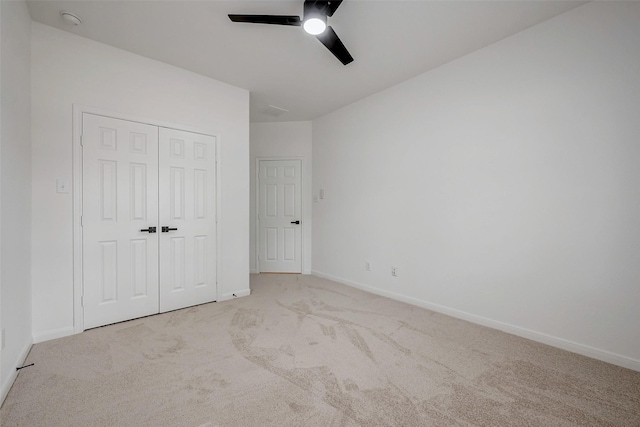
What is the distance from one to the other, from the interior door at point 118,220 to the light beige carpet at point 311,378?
0.82 ft

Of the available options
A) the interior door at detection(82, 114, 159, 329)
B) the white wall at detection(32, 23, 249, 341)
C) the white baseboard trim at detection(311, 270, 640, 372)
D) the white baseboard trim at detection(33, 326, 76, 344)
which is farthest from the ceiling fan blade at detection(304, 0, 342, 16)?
the white baseboard trim at detection(33, 326, 76, 344)

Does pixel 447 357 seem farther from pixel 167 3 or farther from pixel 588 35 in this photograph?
pixel 167 3

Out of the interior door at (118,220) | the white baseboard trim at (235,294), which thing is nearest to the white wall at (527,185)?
the white baseboard trim at (235,294)

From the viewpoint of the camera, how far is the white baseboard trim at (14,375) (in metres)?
1.63

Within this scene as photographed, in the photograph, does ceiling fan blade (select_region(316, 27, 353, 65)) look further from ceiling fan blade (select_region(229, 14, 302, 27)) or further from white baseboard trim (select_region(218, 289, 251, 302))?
white baseboard trim (select_region(218, 289, 251, 302))

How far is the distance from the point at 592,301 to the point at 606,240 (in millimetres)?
489

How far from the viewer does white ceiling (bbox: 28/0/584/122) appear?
2148mm

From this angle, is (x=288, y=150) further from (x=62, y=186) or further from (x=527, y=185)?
(x=527, y=185)

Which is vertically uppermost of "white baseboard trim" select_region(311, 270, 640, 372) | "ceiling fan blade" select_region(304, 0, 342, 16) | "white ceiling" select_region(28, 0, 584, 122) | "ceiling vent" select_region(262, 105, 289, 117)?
"ceiling vent" select_region(262, 105, 289, 117)

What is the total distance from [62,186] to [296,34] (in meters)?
2.48

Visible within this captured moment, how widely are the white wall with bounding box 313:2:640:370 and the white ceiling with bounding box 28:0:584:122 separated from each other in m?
0.30

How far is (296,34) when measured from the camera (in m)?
2.46

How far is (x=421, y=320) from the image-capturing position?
9.34 feet

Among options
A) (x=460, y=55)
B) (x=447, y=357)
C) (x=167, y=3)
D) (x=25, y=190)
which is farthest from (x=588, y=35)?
(x=25, y=190)
